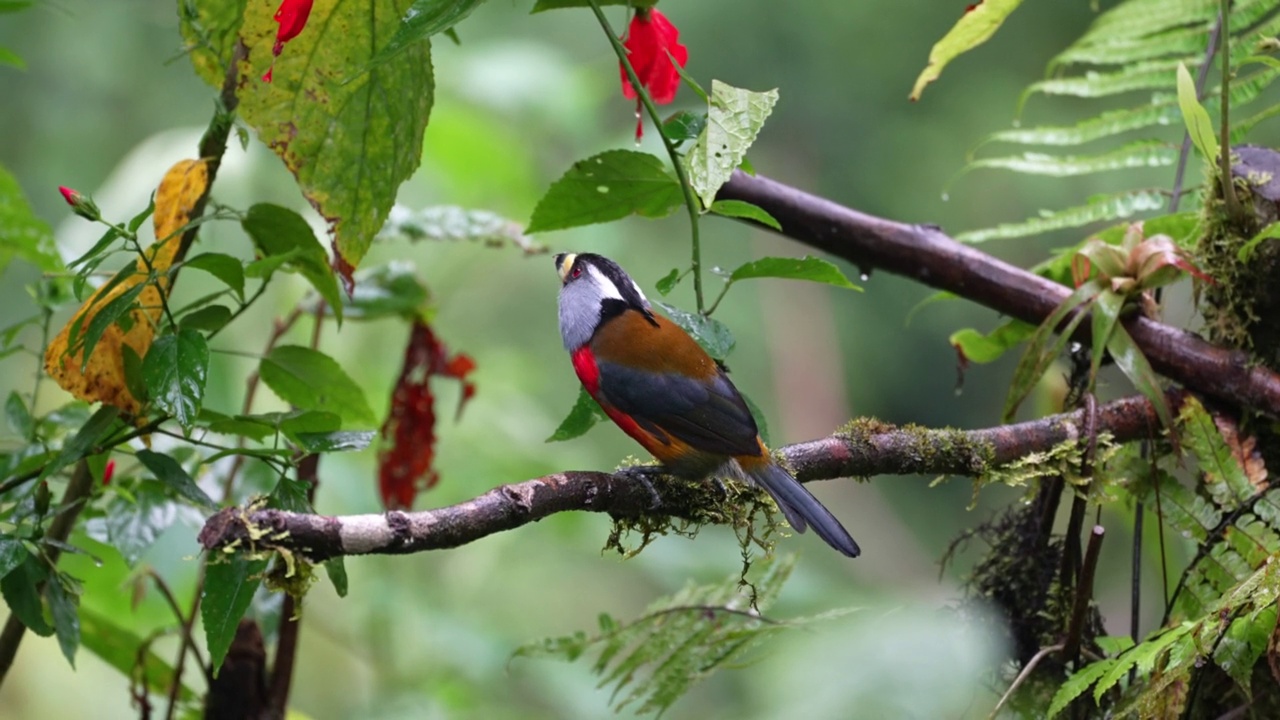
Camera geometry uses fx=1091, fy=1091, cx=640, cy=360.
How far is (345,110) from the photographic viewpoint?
52.4 inches

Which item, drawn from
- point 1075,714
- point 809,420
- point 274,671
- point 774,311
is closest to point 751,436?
point 1075,714

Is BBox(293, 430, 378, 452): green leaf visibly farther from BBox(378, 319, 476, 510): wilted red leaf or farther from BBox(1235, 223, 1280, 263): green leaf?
BBox(1235, 223, 1280, 263): green leaf

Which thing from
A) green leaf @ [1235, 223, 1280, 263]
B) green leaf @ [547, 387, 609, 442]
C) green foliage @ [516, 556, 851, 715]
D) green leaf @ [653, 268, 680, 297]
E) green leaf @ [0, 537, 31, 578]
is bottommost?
green leaf @ [0, 537, 31, 578]

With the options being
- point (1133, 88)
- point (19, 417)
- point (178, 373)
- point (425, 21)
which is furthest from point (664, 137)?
point (1133, 88)

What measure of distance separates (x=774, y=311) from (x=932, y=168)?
126 cm

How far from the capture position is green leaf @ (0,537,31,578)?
44.4 inches

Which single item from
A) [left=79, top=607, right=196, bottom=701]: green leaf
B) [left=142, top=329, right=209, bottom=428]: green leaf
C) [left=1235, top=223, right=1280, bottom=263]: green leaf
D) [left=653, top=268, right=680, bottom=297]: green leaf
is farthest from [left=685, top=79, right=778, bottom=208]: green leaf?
[left=79, top=607, right=196, bottom=701]: green leaf

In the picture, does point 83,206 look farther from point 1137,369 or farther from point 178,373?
point 1137,369

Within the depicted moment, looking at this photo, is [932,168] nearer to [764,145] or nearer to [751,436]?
[764,145]

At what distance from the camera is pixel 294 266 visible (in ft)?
4.73

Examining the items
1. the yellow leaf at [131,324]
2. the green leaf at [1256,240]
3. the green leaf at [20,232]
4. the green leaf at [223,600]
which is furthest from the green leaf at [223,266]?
the green leaf at [1256,240]

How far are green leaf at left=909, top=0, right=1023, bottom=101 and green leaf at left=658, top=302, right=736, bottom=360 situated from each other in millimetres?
480

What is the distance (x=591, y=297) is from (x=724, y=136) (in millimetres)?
821

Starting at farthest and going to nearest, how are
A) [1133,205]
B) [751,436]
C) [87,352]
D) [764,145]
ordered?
[764,145], [1133,205], [751,436], [87,352]
